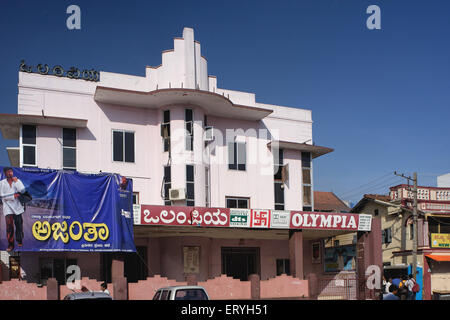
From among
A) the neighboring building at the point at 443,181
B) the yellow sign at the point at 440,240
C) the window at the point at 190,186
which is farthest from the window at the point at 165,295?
the neighboring building at the point at 443,181

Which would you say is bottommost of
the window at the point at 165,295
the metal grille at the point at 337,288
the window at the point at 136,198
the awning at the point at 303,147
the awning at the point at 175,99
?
the metal grille at the point at 337,288

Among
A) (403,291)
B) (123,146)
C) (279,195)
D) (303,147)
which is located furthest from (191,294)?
(303,147)

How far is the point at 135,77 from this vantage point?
1159 inches

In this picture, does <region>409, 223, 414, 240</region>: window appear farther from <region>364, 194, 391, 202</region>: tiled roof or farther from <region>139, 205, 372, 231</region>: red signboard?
<region>139, 205, 372, 231</region>: red signboard

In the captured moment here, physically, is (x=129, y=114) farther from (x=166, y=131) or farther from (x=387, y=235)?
(x=387, y=235)

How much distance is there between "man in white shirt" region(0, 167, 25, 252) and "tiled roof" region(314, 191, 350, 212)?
36.2 metres

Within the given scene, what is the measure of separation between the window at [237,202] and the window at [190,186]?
122 inches

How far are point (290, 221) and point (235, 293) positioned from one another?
4995mm

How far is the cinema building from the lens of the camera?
26.2 metres

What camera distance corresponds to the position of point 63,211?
75.2 ft

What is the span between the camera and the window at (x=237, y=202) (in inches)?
1227

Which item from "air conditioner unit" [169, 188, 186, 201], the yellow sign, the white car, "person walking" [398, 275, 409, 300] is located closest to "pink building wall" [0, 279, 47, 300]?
the white car

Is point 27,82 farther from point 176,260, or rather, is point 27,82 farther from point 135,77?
point 176,260

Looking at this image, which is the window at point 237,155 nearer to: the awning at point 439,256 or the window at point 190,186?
the window at point 190,186
